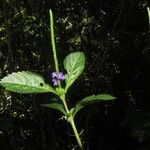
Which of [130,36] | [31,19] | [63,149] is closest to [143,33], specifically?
[130,36]

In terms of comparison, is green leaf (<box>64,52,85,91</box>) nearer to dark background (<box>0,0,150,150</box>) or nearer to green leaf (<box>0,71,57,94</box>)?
green leaf (<box>0,71,57,94</box>)

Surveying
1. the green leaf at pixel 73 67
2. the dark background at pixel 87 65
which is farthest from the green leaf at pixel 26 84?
the dark background at pixel 87 65

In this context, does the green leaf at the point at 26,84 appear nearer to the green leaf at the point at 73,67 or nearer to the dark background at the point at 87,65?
the green leaf at the point at 73,67

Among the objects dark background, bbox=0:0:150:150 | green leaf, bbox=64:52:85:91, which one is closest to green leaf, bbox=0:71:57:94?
green leaf, bbox=64:52:85:91

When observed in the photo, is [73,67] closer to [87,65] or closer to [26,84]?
[26,84]

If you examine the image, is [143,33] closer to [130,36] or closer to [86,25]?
[130,36]

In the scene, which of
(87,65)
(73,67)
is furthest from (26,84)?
(87,65)
